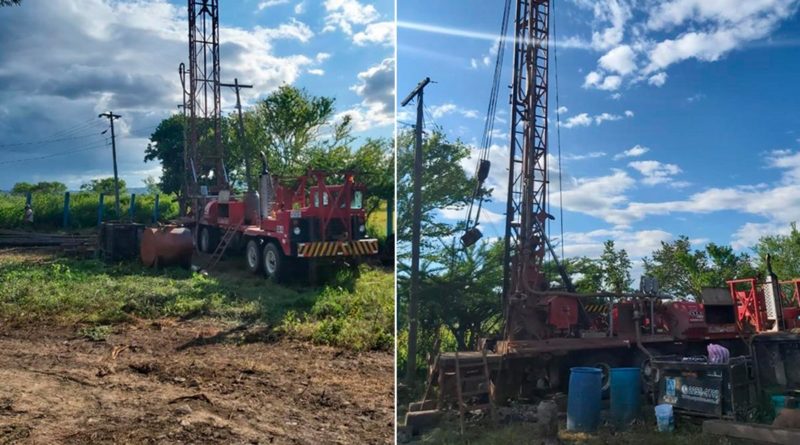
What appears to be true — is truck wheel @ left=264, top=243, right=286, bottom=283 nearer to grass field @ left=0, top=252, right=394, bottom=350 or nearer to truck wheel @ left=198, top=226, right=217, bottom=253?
grass field @ left=0, top=252, right=394, bottom=350

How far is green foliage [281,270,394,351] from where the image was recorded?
6895 mm

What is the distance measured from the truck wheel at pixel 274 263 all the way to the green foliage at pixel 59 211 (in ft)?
30.5

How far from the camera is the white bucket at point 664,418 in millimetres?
5539

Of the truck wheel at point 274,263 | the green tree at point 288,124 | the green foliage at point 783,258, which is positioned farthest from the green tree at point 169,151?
the green foliage at point 783,258

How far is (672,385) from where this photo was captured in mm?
5801

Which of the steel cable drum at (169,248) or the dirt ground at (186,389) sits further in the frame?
the steel cable drum at (169,248)

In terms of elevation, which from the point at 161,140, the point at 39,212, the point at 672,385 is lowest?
the point at 672,385

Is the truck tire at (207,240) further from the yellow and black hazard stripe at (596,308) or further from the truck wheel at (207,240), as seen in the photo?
the yellow and black hazard stripe at (596,308)

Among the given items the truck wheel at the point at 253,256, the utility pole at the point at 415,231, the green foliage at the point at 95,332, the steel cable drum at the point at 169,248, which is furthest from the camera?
the truck wheel at the point at 253,256

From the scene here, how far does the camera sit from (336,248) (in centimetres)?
1030

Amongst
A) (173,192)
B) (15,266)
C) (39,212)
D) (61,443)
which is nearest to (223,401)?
(61,443)

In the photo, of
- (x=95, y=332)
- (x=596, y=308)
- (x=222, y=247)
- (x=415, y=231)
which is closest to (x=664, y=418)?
(x=415, y=231)

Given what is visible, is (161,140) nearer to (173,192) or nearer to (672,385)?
(173,192)

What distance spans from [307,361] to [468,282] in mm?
2476
